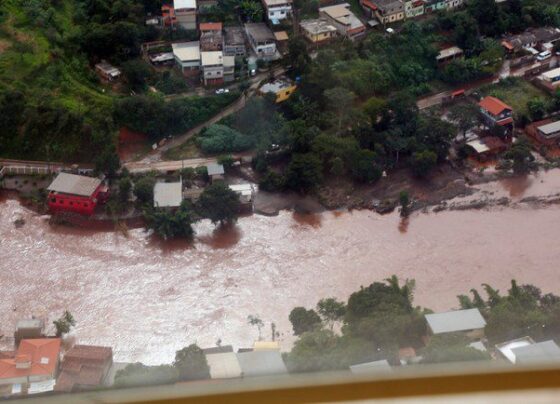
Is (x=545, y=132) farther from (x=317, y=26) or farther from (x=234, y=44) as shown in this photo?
(x=234, y=44)

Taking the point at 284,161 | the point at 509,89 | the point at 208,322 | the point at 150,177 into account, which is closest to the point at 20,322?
the point at 208,322

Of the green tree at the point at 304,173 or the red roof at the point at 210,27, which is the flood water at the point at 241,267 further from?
the red roof at the point at 210,27

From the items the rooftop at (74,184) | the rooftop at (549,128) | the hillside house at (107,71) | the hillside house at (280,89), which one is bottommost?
the rooftop at (74,184)

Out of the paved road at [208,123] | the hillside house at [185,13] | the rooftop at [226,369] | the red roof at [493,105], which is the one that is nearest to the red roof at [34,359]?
the rooftop at [226,369]

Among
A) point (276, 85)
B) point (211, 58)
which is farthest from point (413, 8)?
point (211, 58)

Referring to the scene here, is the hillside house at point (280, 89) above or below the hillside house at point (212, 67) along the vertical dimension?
below

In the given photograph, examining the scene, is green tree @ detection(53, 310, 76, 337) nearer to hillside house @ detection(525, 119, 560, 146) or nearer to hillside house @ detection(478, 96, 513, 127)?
hillside house @ detection(478, 96, 513, 127)

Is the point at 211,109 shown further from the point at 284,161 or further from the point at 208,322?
the point at 208,322

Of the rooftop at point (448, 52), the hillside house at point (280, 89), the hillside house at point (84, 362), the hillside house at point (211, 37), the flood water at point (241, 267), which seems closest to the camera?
the hillside house at point (84, 362)
